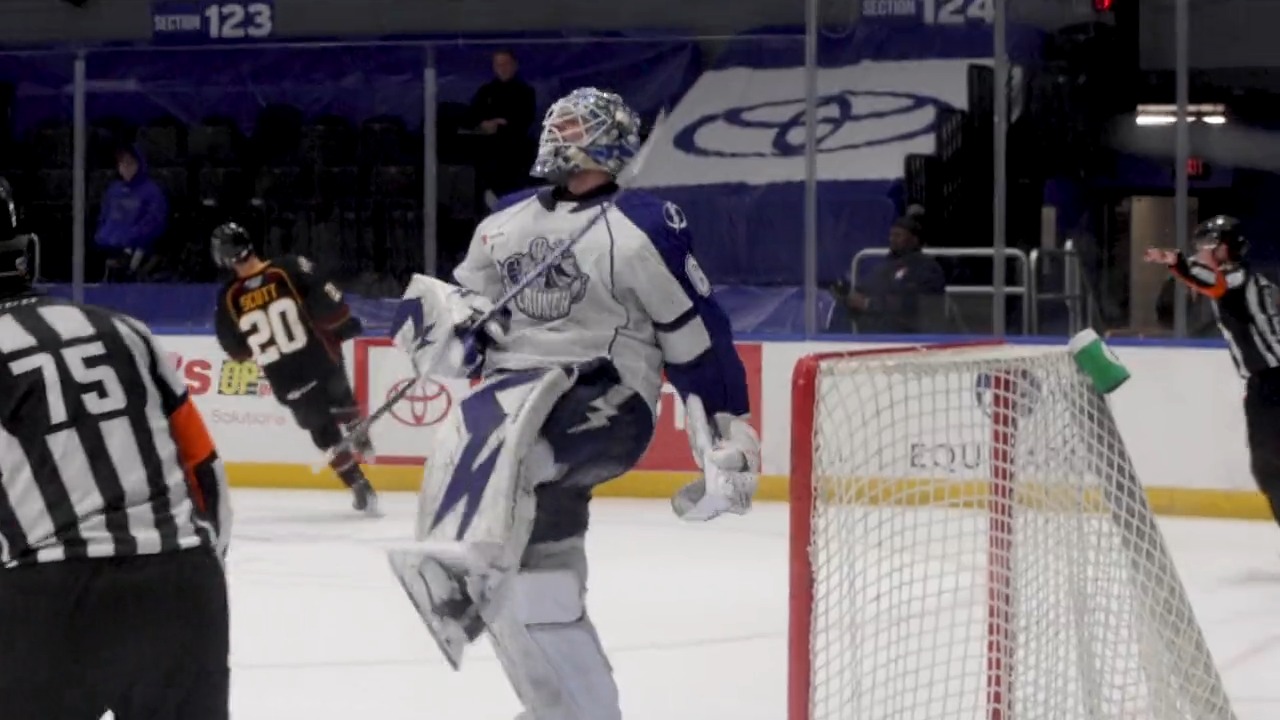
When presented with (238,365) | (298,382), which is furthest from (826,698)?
→ (238,365)

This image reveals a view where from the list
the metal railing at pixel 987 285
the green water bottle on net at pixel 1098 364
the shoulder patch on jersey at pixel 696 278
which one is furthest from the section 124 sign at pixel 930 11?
the green water bottle on net at pixel 1098 364

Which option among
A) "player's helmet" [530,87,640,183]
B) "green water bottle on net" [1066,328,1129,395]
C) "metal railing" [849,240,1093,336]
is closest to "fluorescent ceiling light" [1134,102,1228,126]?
"metal railing" [849,240,1093,336]

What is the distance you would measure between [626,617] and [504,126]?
5.53 metres

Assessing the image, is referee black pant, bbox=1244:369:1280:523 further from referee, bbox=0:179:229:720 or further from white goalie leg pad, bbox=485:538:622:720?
referee, bbox=0:179:229:720

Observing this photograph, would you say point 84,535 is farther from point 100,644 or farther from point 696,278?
point 696,278

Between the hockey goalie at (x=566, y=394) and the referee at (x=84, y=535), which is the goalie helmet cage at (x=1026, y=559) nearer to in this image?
the hockey goalie at (x=566, y=394)

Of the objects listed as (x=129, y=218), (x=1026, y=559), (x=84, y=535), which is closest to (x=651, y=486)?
(x=129, y=218)

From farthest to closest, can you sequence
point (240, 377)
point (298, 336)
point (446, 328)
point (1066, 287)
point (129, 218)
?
1. point (129, 218)
2. point (240, 377)
3. point (1066, 287)
4. point (298, 336)
5. point (446, 328)

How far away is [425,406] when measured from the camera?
10.3 meters

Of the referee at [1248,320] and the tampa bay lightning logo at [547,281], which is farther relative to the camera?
the referee at [1248,320]

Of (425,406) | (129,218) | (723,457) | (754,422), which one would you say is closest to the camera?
(723,457)

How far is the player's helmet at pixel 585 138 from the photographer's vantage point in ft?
12.4

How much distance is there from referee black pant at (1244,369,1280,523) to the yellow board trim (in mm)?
1077

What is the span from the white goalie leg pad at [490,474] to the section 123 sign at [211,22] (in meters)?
10.7
